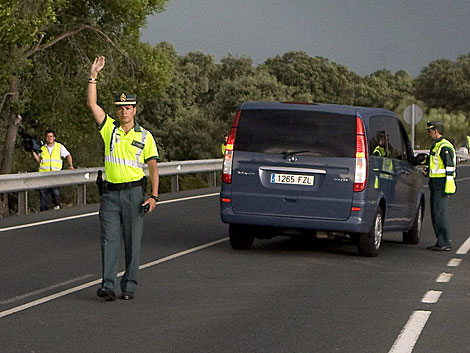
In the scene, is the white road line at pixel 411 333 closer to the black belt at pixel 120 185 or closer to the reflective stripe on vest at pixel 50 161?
the black belt at pixel 120 185

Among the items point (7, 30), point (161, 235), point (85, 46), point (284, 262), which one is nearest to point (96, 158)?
point (85, 46)

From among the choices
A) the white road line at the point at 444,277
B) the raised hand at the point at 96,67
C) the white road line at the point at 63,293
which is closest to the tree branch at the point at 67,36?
the white road line at the point at 63,293

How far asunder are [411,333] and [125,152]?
3090mm

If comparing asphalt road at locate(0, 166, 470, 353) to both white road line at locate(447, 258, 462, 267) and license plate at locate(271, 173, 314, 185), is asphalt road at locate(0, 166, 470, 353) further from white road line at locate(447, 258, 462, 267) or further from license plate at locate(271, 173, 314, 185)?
license plate at locate(271, 173, 314, 185)

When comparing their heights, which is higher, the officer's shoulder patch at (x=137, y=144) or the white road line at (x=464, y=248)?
the officer's shoulder patch at (x=137, y=144)

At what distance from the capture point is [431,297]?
1055 centimetres

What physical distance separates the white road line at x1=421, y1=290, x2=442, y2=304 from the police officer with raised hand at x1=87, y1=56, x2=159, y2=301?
2.58 meters

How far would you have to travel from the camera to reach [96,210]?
20.7 metres

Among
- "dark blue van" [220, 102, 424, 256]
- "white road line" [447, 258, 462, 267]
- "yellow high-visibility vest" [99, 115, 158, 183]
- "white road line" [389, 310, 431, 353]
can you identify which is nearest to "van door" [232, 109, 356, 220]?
"dark blue van" [220, 102, 424, 256]

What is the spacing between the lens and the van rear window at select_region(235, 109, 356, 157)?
13469 mm

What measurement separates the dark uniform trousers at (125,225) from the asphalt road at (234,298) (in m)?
0.29

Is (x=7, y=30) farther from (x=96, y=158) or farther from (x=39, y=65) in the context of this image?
(x=96, y=158)

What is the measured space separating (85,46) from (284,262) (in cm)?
2452

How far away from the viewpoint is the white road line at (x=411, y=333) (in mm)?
7977
